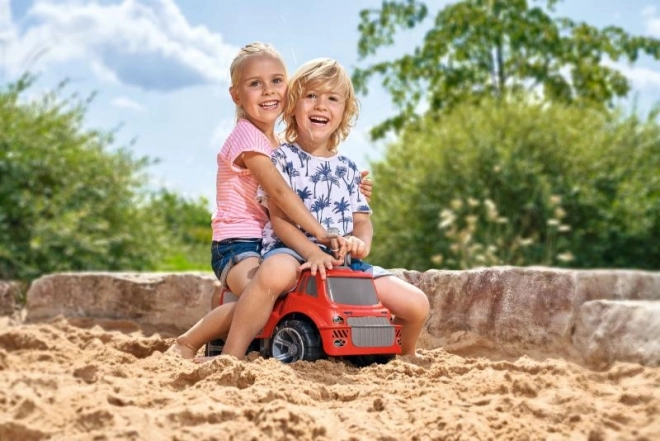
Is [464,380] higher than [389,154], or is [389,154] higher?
[389,154]

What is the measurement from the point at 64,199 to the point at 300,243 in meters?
5.23

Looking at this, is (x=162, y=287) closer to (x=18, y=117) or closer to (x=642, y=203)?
(x=18, y=117)

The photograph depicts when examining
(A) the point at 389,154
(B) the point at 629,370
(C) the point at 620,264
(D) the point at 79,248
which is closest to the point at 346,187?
(B) the point at 629,370

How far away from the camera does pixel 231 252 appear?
3324mm

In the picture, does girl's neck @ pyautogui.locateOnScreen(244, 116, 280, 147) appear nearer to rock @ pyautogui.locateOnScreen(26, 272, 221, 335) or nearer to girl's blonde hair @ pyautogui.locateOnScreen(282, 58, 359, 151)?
girl's blonde hair @ pyautogui.locateOnScreen(282, 58, 359, 151)

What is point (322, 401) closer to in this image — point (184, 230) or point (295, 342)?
point (295, 342)

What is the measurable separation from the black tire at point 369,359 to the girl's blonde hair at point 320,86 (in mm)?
911

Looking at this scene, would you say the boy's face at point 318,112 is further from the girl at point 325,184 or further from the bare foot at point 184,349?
the bare foot at point 184,349

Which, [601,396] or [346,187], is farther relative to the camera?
[346,187]

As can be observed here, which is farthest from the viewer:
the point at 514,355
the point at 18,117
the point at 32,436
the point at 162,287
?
the point at 18,117

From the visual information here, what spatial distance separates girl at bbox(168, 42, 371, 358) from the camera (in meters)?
3.25

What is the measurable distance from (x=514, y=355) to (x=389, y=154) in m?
9.67

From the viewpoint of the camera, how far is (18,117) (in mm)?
8148

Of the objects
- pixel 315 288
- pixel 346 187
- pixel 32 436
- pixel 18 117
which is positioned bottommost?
pixel 32 436
